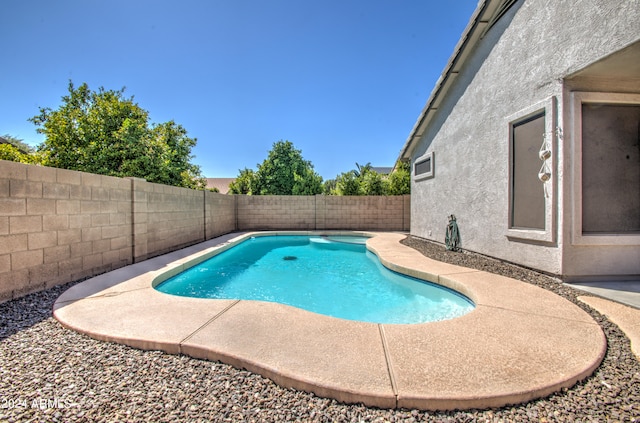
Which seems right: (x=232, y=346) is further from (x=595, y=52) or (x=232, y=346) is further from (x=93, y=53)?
(x=93, y=53)

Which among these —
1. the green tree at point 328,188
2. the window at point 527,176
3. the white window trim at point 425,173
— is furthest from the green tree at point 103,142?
the window at point 527,176

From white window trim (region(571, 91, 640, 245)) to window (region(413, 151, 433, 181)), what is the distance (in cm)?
431

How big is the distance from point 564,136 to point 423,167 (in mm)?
5089

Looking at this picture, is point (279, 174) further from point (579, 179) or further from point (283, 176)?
point (579, 179)

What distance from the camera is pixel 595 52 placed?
3.42 metres

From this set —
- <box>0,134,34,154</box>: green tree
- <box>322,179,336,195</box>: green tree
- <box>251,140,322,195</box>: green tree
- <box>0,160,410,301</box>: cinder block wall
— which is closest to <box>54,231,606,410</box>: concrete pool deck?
<box>0,160,410,301</box>: cinder block wall

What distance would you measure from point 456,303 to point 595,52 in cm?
372

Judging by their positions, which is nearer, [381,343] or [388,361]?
[388,361]

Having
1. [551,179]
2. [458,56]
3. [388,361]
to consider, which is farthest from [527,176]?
[388,361]

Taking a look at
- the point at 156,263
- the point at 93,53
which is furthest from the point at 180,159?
the point at 156,263

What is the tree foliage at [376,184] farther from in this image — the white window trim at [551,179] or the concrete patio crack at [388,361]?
the concrete patio crack at [388,361]

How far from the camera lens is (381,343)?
2238 mm

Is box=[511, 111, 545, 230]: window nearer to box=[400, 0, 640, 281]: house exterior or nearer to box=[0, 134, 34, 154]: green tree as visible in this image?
box=[400, 0, 640, 281]: house exterior

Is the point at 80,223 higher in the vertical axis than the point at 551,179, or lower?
lower
